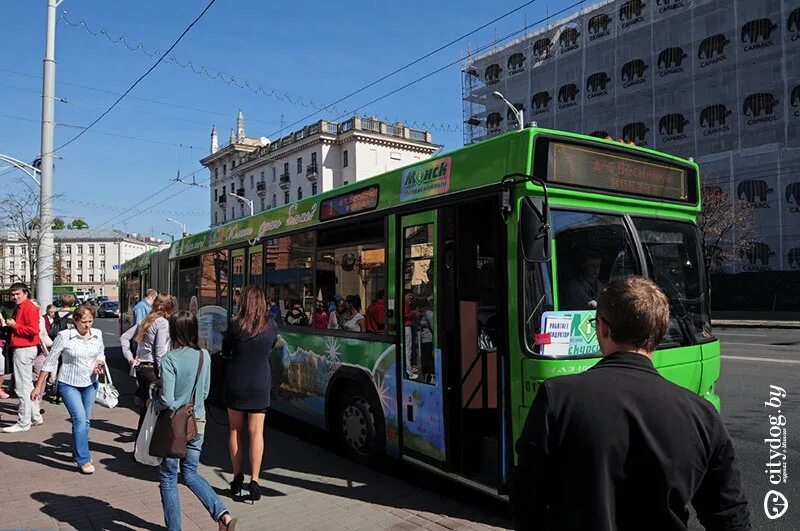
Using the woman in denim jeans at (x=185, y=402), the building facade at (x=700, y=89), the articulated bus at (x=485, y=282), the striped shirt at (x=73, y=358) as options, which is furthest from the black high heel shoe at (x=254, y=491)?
the building facade at (x=700, y=89)

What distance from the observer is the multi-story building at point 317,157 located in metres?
66.8

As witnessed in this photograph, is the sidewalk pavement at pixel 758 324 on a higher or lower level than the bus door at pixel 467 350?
lower

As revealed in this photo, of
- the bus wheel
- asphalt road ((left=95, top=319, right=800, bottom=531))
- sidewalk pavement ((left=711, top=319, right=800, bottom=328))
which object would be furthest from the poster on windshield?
sidewalk pavement ((left=711, top=319, right=800, bottom=328))

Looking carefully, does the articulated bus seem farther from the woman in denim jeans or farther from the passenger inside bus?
the woman in denim jeans

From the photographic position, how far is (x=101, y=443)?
23.7ft

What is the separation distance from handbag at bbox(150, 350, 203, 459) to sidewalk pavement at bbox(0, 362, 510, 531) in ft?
2.60

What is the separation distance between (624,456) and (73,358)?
5.77m

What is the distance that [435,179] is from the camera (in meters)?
5.49

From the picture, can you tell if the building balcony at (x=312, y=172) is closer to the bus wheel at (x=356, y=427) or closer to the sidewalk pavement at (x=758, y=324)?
the sidewalk pavement at (x=758, y=324)

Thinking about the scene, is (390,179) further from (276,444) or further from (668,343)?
(276,444)

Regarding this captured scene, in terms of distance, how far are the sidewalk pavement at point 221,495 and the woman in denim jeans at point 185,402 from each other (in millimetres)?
422

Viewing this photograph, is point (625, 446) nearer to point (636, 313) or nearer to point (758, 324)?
point (636, 313)

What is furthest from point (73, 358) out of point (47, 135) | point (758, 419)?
point (47, 135)

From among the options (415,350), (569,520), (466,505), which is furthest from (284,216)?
(569,520)
